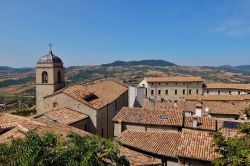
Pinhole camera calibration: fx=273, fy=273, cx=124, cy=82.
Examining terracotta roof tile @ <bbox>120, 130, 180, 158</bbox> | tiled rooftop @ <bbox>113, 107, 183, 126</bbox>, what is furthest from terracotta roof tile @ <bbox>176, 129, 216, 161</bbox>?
tiled rooftop @ <bbox>113, 107, 183, 126</bbox>

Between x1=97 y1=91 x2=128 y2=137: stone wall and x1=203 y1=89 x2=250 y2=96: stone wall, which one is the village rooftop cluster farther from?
x1=203 y1=89 x2=250 y2=96: stone wall

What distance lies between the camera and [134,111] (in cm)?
2819

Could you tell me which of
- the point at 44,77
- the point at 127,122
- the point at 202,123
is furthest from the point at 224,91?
the point at 44,77

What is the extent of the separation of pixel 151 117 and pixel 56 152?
18.4 meters

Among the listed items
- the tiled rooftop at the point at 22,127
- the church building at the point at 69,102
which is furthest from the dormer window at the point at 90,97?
the tiled rooftop at the point at 22,127

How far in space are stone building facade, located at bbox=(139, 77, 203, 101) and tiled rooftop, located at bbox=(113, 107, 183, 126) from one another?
46866 millimetres

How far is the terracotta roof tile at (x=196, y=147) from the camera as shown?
18.3 metres

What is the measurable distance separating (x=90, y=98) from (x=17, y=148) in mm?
21062

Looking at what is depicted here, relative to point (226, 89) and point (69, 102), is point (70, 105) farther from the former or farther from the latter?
point (226, 89)

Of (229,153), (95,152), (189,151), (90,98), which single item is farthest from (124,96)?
(95,152)

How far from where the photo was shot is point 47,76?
32094 millimetres

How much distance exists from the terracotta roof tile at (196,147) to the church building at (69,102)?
1001 cm

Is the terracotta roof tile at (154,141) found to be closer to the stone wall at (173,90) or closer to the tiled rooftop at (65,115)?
the tiled rooftop at (65,115)

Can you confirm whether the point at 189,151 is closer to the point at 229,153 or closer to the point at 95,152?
the point at 229,153
